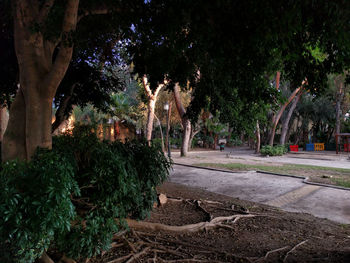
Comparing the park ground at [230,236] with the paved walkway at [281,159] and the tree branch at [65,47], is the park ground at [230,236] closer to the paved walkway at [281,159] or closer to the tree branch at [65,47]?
the tree branch at [65,47]

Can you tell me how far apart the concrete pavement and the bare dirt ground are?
0.74 meters

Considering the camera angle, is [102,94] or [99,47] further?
[102,94]

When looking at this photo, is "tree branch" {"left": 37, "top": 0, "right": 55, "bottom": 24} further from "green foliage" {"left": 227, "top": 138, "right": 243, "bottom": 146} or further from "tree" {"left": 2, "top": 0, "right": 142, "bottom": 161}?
"green foliage" {"left": 227, "top": 138, "right": 243, "bottom": 146}

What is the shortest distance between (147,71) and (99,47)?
3.34m

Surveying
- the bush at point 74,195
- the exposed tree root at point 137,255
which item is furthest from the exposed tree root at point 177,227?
the exposed tree root at point 137,255

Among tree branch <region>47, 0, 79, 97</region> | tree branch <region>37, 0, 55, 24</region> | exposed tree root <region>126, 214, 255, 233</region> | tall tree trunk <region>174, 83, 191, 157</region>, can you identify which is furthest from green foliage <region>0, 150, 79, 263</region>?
tall tree trunk <region>174, 83, 191, 157</region>

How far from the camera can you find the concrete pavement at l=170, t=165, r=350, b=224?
7.11 meters

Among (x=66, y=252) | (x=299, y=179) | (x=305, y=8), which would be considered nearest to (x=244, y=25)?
(x=305, y=8)

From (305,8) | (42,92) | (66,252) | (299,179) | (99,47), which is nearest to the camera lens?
(305,8)

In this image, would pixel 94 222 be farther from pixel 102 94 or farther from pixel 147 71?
pixel 102 94

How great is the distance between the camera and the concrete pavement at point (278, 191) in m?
7.11

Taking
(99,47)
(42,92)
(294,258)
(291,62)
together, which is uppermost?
(99,47)

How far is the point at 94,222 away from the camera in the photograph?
11.9 feet

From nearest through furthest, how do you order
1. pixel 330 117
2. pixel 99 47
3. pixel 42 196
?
pixel 42 196, pixel 99 47, pixel 330 117
